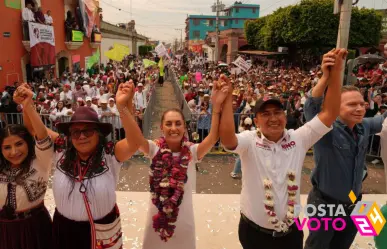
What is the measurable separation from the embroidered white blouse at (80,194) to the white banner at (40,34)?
12167mm

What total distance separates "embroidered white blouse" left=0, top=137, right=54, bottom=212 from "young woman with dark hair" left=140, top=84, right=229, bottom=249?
0.71 m

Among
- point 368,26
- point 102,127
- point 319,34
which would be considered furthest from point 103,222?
point 368,26

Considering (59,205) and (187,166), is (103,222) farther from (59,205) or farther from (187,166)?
(187,166)

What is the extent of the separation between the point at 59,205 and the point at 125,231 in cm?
161

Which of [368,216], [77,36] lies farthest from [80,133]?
[77,36]

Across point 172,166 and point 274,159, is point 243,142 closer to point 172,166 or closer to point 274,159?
point 274,159

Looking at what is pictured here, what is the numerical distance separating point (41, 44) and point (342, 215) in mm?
14017

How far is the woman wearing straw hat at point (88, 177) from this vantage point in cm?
207

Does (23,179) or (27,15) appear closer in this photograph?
(23,179)

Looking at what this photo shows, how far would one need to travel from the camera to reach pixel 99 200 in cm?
208

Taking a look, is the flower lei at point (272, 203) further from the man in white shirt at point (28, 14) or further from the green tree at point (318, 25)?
the green tree at point (318, 25)

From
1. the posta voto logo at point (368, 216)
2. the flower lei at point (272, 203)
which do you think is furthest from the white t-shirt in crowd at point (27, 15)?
the posta voto logo at point (368, 216)

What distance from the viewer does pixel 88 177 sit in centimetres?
209

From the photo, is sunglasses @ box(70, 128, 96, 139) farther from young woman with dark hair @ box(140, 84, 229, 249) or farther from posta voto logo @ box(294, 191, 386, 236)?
posta voto logo @ box(294, 191, 386, 236)
